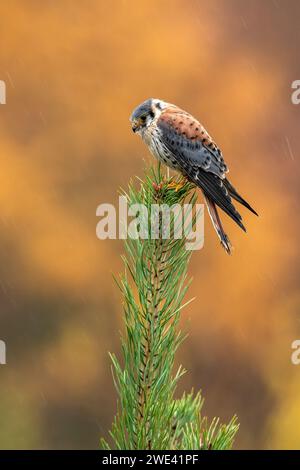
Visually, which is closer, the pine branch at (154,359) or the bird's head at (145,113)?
the pine branch at (154,359)

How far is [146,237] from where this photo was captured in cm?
131

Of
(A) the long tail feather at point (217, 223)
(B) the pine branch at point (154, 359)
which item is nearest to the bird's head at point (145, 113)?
(A) the long tail feather at point (217, 223)

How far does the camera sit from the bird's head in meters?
2.70

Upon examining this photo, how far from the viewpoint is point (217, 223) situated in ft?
7.63

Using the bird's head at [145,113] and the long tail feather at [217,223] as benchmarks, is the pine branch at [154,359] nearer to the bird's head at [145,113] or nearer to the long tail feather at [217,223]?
the long tail feather at [217,223]

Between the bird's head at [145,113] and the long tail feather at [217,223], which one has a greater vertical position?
the bird's head at [145,113]

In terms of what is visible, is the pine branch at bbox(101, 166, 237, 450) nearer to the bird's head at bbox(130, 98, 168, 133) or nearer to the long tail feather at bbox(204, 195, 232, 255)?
the long tail feather at bbox(204, 195, 232, 255)

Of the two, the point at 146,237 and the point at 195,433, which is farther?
the point at 146,237

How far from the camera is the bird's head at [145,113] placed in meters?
2.70

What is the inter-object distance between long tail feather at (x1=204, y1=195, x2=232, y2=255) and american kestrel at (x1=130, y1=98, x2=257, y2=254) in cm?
8

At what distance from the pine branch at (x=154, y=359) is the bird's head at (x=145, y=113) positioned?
1426 millimetres
